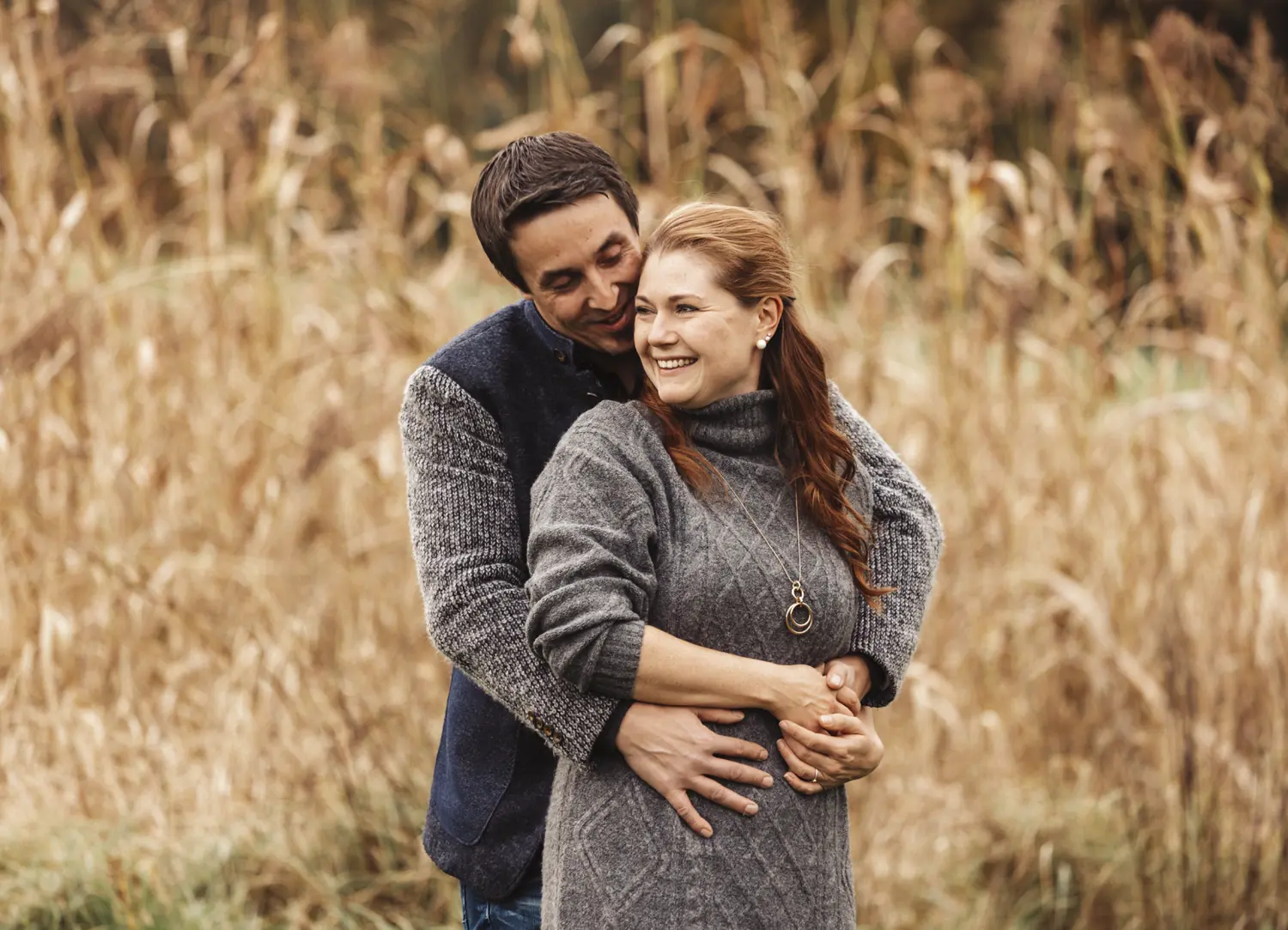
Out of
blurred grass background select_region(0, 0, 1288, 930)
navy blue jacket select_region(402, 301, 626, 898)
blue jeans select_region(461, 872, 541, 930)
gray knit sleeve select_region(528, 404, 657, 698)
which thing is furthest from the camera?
blurred grass background select_region(0, 0, 1288, 930)

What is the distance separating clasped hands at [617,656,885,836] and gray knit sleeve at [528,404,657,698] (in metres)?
0.07

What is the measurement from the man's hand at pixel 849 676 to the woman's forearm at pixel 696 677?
0.11m

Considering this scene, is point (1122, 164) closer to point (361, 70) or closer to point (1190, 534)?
point (1190, 534)

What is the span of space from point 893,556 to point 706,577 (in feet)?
1.15

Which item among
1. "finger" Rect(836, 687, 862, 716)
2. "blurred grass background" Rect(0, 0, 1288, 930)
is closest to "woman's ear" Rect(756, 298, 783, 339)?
"finger" Rect(836, 687, 862, 716)

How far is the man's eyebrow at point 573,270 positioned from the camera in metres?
1.90

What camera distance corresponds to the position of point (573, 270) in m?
1.91

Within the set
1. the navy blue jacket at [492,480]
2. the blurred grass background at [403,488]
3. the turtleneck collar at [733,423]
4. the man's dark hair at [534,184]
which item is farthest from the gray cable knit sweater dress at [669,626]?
the blurred grass background at [403,488]

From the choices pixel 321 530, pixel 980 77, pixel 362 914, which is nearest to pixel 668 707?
pixel 362 914

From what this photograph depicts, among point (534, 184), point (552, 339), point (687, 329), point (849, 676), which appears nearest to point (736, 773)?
point (849, 676)

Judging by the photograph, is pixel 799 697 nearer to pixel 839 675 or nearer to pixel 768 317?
pixel 839 675

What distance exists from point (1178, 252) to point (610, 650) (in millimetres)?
2619

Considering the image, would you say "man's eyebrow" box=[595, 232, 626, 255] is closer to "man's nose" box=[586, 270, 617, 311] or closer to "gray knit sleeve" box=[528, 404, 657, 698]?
"man's nose" box=[586, 270, 617, 311]

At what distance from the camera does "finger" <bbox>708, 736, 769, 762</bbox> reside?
1.76m
